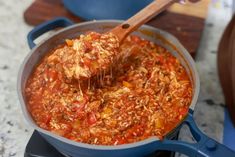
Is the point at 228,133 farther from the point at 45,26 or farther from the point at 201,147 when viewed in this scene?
the point at 45,26

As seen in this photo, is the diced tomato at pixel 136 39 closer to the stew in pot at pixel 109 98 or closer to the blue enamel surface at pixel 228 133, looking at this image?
the stew in pot at pixel 109 98

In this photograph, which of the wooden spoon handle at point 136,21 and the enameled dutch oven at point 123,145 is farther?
the wooden spoon handle at point 136,21

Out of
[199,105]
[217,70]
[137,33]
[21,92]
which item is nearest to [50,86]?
[21,92]

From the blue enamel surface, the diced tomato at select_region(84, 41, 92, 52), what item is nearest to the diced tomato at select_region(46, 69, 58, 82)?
the diced tomato at select_region(84, 41, 92, 52)

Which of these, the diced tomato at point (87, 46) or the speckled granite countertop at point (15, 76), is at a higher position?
the diced tomato at point (87, 46)

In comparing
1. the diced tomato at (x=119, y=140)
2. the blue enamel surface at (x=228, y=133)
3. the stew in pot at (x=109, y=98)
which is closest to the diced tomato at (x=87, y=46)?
the stew in pot at (x=109, y=98)

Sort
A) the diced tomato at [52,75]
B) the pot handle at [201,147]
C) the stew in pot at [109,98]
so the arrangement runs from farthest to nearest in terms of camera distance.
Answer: the diced tomato at [52,75] → the stew in pot at [109,98] → the pot handle at [201,147]
